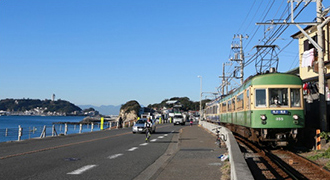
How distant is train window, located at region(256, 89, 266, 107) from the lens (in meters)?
17.5

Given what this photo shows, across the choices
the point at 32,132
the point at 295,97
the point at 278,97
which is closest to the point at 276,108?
the point at 278,97

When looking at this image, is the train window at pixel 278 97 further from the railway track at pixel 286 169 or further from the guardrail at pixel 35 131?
the guardrail at pixel 35 131

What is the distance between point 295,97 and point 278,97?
0.77 meters

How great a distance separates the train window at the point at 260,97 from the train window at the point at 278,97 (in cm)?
28

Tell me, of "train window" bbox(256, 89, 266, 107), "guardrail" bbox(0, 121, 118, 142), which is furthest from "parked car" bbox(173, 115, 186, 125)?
"train window" bbox(256, 89, 266, 107)

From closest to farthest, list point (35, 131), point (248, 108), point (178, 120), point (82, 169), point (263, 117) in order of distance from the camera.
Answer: point (82, 169) < point (263, 117) < point (248, 108) < point (35, 131) < point (178, 120)

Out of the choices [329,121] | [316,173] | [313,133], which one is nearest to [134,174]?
[316,173]

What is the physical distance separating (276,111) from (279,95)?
0.95m

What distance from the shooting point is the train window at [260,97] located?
57.3 feet

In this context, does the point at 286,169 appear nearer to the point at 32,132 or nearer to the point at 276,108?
the point at 276,108

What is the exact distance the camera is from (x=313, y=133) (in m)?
18.0

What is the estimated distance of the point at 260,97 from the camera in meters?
17.6

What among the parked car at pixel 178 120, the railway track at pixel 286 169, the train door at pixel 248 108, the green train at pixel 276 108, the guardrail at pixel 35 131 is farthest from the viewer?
the parked car at pixel 178 120

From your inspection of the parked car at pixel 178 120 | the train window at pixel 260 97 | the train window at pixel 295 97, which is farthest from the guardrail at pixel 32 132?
the train window at pixel 295 97
